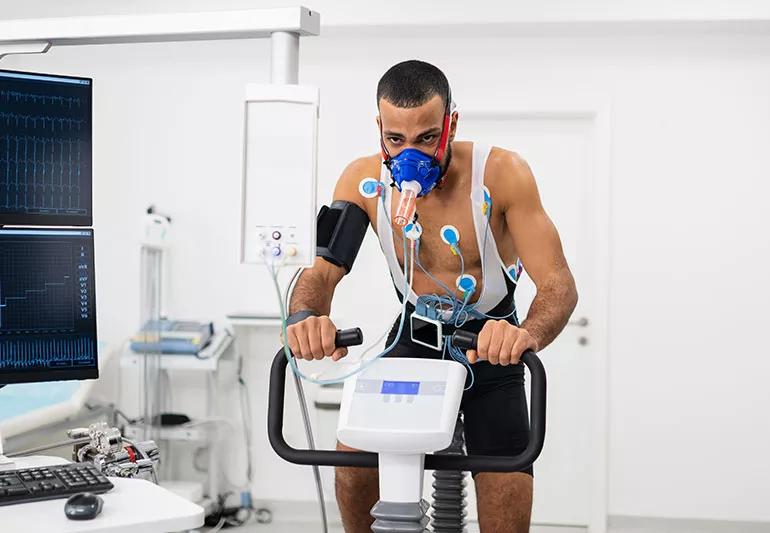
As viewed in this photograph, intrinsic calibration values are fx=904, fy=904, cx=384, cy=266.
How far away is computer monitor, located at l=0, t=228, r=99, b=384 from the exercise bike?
412mm

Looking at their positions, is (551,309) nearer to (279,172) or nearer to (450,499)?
(450,499)

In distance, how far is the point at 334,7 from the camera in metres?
4.14

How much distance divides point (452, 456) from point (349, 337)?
0.26m

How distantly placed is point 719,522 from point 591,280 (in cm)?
129

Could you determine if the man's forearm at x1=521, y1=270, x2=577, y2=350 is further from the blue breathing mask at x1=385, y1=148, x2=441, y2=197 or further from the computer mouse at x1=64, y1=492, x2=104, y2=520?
the computer mouse at x1=64, y1=492, x2=104, y2=520

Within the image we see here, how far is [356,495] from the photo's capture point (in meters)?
1.94

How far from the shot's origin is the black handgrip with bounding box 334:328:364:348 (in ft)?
4.62

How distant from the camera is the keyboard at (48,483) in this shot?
136cm

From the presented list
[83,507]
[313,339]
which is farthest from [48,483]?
[313,339]

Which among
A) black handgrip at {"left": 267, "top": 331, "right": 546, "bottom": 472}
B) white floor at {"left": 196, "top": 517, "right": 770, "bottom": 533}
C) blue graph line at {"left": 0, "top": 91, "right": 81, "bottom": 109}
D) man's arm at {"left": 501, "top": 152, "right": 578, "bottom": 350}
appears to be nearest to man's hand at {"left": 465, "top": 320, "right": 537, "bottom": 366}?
black handgrip at {"left": 267, "top": 331, "right": 546, "bottom": 472}

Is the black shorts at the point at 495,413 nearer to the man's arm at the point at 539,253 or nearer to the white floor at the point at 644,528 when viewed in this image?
the man's arm at the point at 539,253

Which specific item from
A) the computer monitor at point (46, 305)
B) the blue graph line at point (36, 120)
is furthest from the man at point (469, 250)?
the blue graph line at point (36, 120)

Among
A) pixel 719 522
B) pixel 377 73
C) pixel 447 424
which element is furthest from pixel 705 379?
pixel 447 424

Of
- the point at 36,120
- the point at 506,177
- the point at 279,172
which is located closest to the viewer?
the point at 279,172
